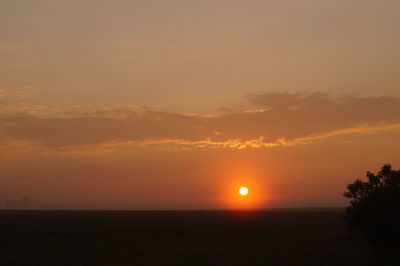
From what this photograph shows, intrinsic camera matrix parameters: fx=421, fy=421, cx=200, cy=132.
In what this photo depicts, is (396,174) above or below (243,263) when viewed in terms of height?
above

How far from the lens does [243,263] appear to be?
4172 centimetres

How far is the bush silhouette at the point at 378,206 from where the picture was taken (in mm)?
38188

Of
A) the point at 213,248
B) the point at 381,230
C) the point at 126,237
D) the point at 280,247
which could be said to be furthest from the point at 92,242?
the point at 381,230

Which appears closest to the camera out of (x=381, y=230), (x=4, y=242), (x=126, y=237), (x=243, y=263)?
(x=381, y=230)

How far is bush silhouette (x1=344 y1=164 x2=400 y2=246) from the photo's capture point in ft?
125

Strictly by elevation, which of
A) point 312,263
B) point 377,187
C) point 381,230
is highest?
point 377,187

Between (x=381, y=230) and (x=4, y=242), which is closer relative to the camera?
(x=381, y=230)

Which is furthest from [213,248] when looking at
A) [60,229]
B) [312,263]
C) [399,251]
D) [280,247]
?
[60,229]

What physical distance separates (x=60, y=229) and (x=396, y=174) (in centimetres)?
6029

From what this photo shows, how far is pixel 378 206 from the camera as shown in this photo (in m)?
38.7

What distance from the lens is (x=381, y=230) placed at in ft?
127

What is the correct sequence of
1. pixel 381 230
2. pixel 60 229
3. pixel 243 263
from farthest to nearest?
pixel 60 229 < pixel 243 263 < pixel 381 230

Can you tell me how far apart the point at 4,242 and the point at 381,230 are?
48873mm

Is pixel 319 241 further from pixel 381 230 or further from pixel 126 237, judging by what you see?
pixel 126 237
